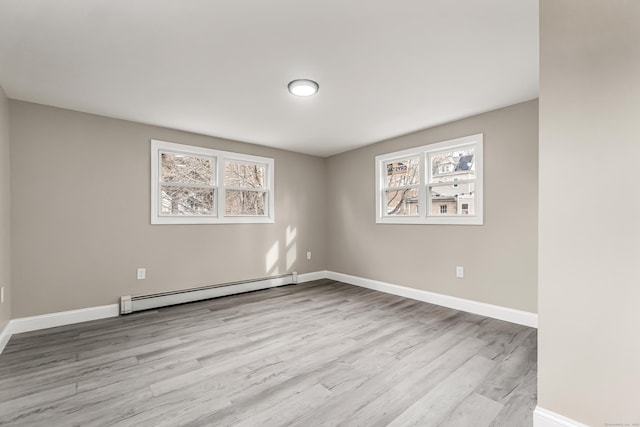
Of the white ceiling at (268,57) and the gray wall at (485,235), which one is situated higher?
the white ceiling at (268,57)

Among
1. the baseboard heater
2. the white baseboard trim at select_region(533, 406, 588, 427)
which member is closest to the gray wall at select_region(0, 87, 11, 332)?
the baseboard heater

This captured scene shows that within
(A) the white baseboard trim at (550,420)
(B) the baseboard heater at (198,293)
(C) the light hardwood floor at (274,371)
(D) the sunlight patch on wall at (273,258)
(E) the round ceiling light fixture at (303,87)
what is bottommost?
(C) the light hardwood floor at (274,371)

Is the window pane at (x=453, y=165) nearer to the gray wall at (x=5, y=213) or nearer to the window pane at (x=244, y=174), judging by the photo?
the window pane at (x=244, y=174)

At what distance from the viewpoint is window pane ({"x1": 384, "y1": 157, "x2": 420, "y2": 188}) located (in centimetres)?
420

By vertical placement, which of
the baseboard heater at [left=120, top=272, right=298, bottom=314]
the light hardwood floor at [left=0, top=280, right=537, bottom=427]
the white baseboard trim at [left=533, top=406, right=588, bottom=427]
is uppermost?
the white baseboard trim at [left=533, top=406, right=588, bottom=427]

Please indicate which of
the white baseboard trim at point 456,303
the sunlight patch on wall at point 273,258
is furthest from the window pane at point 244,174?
the white baseboard trim at point 456,303

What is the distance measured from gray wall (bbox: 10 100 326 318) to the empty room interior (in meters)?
0.02

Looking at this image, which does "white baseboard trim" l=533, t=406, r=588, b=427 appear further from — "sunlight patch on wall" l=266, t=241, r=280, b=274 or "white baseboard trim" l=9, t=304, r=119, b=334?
"white baseboard trim" l=9, t=304, r=119, b=334

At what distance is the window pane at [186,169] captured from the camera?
12.8 ft

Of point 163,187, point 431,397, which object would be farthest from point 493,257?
point 163,187

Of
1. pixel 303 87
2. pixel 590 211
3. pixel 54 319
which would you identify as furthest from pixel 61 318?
pixel 590 211

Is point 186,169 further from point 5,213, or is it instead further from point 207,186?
point 5,213

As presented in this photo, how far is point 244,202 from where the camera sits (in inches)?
183

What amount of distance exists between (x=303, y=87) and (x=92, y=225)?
115 inches
